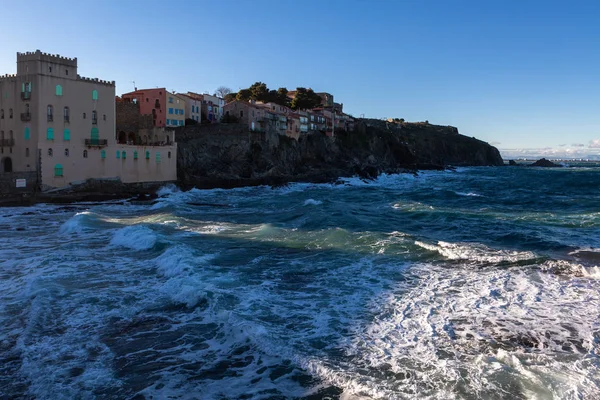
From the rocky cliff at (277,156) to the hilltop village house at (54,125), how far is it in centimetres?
1015

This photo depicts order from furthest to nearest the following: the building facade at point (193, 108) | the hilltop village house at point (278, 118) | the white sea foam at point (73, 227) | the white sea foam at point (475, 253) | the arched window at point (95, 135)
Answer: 1. the hilltop village house at point (278, 118)
2. the building facade at point (193, 108)
3. the arched window at point (95, 135)
4. the white sea foam at point (73, 227)
5. the white sea foam at point (475, 253)

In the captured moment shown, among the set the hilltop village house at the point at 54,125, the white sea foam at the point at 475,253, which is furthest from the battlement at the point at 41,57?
the white sea foam at the point at 475,253

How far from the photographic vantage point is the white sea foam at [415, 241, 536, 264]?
56.7ft

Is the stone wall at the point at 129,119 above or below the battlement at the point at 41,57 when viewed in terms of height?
below

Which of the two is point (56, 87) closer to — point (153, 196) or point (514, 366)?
point (153, 196)

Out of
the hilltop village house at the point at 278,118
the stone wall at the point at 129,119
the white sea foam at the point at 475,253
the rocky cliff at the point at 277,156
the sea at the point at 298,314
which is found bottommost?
the sea at the point at 298,314

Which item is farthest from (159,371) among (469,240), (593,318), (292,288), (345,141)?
(345,141)

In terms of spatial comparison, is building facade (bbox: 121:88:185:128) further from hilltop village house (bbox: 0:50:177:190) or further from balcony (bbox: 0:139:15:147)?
balcony (bbox: 0:139:15:147)

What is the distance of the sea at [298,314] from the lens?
784 cm

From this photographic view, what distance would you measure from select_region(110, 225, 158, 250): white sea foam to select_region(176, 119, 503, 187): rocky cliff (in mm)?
27291

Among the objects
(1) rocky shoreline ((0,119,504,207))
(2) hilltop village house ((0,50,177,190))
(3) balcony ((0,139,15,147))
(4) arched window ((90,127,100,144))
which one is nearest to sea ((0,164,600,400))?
(2) hilltop village house ((0,50,177,190))

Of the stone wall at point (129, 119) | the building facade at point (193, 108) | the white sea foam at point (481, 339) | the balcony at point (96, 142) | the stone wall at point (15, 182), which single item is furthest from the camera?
the building facade at point (193, 108)

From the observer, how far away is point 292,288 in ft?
44.5

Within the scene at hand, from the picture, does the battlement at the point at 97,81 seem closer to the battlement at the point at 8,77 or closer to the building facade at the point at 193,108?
the battlement at the point at 8,77
